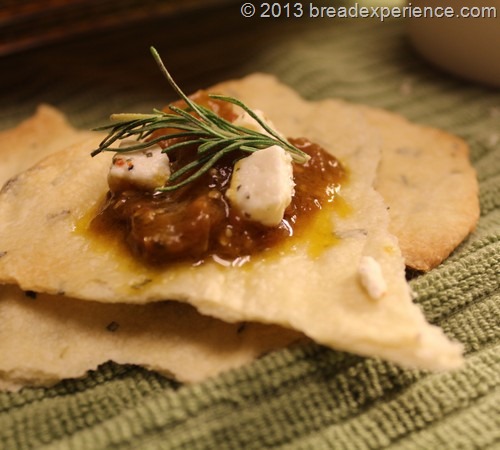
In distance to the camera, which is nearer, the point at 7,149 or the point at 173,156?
the point at 173,156

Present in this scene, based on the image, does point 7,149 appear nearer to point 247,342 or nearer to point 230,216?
point 230,216

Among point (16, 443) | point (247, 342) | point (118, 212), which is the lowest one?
point (16, 443)

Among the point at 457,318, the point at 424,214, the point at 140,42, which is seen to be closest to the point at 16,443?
the point at 457,318

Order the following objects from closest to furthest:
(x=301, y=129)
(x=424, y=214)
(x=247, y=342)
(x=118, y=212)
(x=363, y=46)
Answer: (x=247, y=342) → (x=118, y=212) → (x=424, y=214) → (x=301, y=129) → (x=363, y=46)

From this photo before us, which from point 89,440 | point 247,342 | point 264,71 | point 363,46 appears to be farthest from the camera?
point 363,46

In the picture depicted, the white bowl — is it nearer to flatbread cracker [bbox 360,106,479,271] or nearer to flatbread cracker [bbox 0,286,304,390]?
flatbread cracker [bbox 360,106,479,271]

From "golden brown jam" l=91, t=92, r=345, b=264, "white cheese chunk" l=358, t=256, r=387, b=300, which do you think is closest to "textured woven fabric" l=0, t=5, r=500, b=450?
"white cheese chunk" l=358, t=256, r=387, b=300

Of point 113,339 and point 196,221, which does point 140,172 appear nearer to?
point 196,221

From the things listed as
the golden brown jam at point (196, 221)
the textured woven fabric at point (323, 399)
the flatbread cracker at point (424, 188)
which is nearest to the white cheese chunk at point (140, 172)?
the golden brown jam at point (196, 221)
